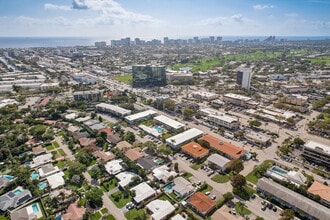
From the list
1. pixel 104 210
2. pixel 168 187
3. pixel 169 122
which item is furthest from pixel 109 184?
pixel 169 122

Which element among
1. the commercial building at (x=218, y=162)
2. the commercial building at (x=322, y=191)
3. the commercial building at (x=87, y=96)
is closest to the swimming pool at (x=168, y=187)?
the commercial building at (x=218, y=162)

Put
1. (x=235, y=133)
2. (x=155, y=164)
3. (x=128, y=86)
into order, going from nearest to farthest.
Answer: (x=155, y=164) < (x=235, y=133) < (x=128, y=86)

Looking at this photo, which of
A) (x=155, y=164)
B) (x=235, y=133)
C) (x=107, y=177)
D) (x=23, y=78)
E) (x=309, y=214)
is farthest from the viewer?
(x=23, y=78)

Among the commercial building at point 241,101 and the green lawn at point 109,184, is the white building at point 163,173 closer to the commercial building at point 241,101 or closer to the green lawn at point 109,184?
the green lawn at point 109,184

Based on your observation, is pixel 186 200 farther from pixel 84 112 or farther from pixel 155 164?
pixel 84 112

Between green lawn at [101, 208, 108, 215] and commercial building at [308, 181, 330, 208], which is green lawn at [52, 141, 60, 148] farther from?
commercial building at [308, 181, 330, 208]

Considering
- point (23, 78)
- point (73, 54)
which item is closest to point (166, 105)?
point (23, 78)
